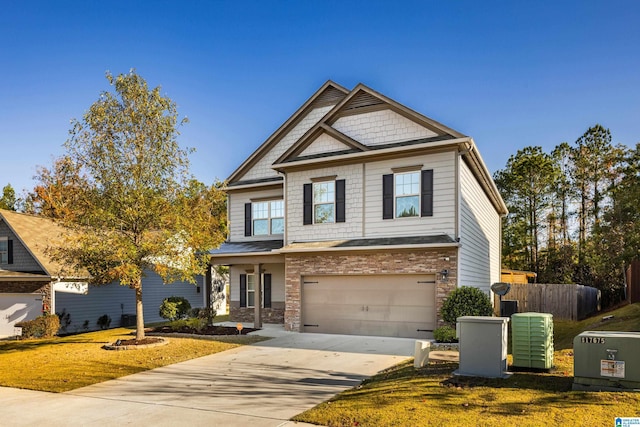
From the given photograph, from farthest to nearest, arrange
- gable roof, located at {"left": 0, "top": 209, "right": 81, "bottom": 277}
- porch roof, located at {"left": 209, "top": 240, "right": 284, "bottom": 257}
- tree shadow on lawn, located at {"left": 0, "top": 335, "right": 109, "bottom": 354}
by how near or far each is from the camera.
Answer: gable roof, located at {"left": 0, "top": 209, "right": 81, "bottom": 277}
porch roof, located at {"left": 209, "top": 240, "right": 284, "bottom": 257}
tree shadow on lawn, located at {"left": 0, "top": 335, "right": 109, "bottom": 354}

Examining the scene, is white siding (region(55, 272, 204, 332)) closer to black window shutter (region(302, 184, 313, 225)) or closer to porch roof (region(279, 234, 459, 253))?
porch roof (region(279, 234, 459, 253))

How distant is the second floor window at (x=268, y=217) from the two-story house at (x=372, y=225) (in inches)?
38.5

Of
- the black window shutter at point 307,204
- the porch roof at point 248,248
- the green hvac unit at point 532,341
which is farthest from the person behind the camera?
the porch roof at point 248,248

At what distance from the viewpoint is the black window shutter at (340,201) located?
17.0m

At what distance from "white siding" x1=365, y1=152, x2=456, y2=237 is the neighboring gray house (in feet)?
27.9

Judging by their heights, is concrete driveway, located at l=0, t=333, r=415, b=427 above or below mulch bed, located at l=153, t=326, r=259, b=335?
above

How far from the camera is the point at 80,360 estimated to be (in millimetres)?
12383

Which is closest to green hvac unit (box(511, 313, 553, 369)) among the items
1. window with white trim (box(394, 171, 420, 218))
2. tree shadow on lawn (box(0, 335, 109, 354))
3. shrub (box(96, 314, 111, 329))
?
window with white trim (box(394, 171, 420, 218))

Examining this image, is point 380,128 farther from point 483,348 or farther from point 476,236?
point 483,348

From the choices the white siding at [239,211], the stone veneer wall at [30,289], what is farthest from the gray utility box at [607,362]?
the stone veneer wall at [30,289]

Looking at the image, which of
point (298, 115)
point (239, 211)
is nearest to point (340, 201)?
point (298, 115)

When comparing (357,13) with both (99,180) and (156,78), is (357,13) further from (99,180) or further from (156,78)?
(99,180)

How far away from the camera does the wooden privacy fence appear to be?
2073cm

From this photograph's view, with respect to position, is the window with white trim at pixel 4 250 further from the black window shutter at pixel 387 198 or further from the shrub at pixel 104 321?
the black window shutter at pixel 387 198
